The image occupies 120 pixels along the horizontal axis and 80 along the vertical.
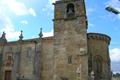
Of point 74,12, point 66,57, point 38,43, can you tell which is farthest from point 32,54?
point 74,12

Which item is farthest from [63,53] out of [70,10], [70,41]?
[70,10]

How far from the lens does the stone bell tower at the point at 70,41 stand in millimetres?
26688

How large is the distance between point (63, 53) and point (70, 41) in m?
1.72

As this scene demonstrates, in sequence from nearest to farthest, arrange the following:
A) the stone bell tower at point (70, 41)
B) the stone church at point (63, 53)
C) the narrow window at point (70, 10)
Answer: the stone bell tower at point (70, 41) → the stone church at point (63, 53) → the narrow window at point (70, 10)

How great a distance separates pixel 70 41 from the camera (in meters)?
28.0

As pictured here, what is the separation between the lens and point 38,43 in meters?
31.2

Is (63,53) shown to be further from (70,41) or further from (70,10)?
(70,10)

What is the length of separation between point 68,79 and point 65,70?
1138 millimetres

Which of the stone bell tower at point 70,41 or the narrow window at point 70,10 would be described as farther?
the narrow window at point 70,10

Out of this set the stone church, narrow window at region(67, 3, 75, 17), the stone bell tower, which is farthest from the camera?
narrow window at region(67, 3, 75, 17)

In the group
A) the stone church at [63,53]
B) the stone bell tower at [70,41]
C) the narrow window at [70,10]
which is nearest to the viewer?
the stone bell tower at [70,41]

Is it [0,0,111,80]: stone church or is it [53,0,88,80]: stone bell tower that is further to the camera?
[0,0,111,80]: stone church

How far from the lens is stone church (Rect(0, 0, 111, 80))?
27.1 meters

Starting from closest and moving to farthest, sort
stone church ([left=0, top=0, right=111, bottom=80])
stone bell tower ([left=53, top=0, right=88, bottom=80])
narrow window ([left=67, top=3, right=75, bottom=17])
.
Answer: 1. stone bell tower ([left=53, top=0, right=88, bottom=80])
2. stone church ([left=0, top=0, right=111, bottom=80])
3. narrow window ([left=67, top=3, right=75, bottom=17])
